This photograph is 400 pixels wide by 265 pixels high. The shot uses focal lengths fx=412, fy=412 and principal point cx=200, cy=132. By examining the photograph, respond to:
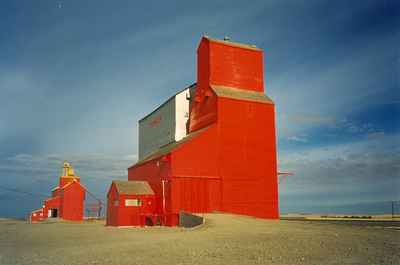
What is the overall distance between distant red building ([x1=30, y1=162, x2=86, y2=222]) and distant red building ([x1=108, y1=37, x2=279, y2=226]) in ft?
65.3

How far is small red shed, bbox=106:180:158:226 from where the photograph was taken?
37.9 m

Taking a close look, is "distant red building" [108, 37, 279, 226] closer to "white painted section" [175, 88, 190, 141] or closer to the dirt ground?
"white painted section" [175, 88, 190, 141]

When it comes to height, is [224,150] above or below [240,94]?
below

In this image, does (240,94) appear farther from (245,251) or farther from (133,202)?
(245,251)

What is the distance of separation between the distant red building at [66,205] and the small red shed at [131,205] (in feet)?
70.1

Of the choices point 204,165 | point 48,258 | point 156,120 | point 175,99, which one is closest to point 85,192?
point 156,120

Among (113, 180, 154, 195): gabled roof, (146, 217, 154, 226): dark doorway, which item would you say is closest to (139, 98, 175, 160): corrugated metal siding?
(113, 180, 154, 195): gabled roof

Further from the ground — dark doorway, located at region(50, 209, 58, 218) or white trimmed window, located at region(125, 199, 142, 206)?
white trimmed window, located at region(125, 199, 142, 206)

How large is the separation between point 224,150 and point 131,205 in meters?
10.1

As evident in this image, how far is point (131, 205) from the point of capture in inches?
1513

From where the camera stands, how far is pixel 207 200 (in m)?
35.8

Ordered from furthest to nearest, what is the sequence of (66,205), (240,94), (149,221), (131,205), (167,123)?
1. (66,205)
2. (167,123)
3. (240,94)
4. (149,221)
5. (131,205)

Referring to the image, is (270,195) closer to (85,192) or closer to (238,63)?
(238,63)

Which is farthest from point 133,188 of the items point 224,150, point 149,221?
point 224,150
